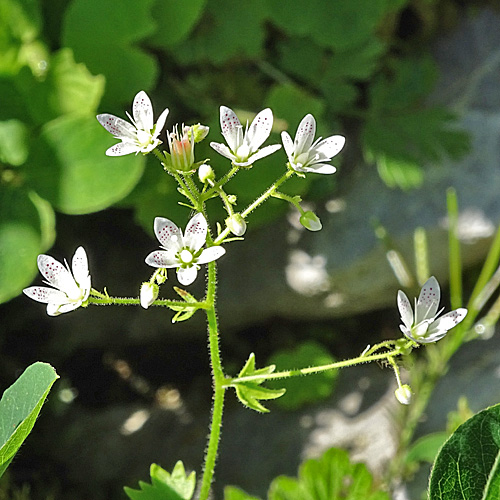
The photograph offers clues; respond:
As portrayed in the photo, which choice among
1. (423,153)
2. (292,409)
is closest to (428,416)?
(292,409)

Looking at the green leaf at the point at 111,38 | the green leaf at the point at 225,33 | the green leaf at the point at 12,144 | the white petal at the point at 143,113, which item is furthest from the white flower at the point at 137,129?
the green leaf at the point at 225,33

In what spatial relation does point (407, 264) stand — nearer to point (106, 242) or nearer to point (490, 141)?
point (490, 141)

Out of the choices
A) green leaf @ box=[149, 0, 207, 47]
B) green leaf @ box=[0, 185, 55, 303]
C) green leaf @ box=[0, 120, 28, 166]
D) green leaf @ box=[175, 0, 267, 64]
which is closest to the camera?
green leaf @ box=[0, 185, 55, 303]

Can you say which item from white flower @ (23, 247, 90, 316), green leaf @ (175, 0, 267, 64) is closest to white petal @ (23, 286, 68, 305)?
white flower @ (23, 247, 90, 316)

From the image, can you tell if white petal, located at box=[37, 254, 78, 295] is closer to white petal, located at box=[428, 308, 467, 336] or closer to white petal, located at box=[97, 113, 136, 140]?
white petal, located at box=[97, 113, 136, 140]

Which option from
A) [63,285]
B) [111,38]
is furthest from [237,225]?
[111,38]
